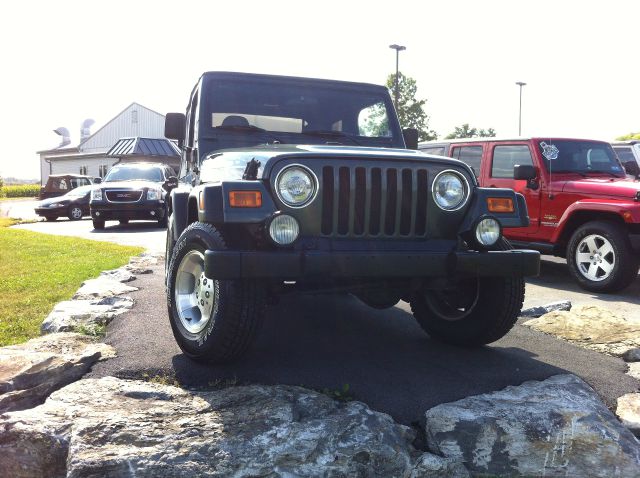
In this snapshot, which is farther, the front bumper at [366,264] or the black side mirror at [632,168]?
the black side mirror at [632,168]

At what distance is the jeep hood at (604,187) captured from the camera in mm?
7205

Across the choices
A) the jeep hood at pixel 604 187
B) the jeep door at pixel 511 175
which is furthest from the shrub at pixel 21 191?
the jeep hood at pixel 604 187

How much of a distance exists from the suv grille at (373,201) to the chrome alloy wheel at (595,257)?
4536 millimetres

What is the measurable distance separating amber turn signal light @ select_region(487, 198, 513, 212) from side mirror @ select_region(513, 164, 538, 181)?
427 centimetres

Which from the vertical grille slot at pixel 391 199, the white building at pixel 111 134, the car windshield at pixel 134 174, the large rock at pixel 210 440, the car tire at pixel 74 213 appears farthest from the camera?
the white building at pixel 111 134

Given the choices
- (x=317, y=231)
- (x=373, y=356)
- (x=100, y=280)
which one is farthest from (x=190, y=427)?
(x=100, y=280)

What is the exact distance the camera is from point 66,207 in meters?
21.9

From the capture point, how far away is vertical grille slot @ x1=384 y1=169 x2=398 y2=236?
11.9 ft

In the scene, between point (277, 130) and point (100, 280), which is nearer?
point (277, 130)

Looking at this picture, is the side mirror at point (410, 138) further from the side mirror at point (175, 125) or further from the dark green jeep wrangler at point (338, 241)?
the side mirror at point (175, 125)

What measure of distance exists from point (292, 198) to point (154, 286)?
3.69 m

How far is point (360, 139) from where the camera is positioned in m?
5.08

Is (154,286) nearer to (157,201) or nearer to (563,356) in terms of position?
(563,356)

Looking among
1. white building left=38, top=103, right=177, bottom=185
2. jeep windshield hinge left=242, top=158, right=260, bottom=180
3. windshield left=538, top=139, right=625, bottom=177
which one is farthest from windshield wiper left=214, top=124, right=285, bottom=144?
white building left=38, top=103, right=177, bottom=185
